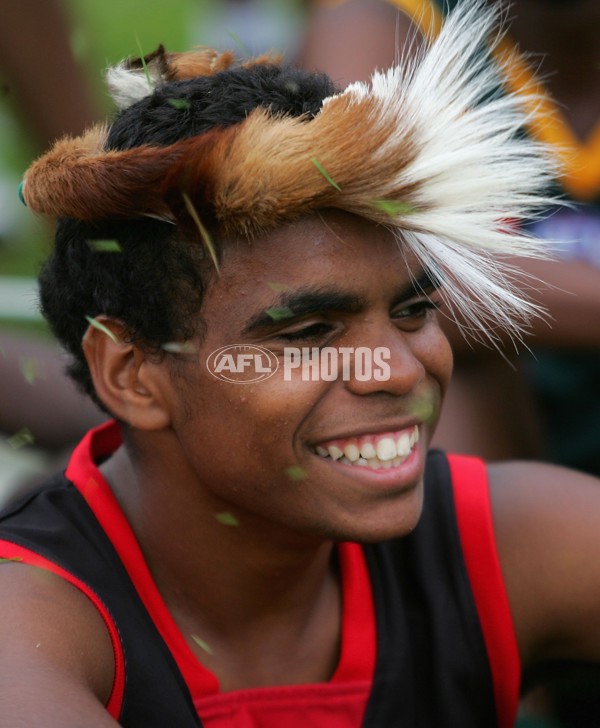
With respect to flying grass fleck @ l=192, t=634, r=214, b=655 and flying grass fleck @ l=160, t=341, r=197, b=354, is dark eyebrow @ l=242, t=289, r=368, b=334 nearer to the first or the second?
flying grass fleck @ l=160, t=341, r=197, b=354

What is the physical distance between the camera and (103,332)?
94.5 inches

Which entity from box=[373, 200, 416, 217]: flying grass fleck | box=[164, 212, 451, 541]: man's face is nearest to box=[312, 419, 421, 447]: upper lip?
box=[164, 212, 451, 541]: man's face

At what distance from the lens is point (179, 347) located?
2299 millimetres

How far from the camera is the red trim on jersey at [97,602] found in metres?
2.23

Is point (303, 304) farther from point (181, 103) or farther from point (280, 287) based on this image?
point (181, 103)

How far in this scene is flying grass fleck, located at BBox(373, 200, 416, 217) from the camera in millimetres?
2148

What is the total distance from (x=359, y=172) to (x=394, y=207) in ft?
0.34

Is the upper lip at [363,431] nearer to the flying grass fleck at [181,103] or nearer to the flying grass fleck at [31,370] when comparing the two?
the flying grass fleck at [181,103]

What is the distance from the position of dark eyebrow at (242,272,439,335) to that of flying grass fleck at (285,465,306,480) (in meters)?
0.28

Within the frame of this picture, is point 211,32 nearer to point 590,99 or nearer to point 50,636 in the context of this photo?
point 590,99

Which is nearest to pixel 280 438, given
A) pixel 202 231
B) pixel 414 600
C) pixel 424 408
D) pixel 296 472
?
pixel 296 472

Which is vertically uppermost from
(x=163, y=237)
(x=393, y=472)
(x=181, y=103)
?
(x=181, y=103)

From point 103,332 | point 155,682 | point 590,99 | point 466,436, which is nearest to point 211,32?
point 590,99

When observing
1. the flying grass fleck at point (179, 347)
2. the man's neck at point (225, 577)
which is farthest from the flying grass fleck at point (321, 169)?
the man's neck at point (225, 577)
